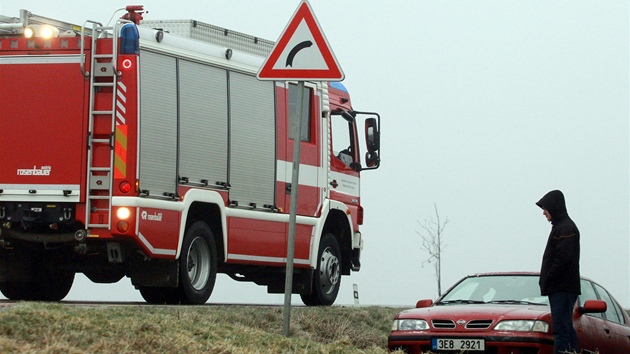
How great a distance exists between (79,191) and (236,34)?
3.63m

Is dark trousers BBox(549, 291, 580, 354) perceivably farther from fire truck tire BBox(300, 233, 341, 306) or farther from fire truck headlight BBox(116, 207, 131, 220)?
fire truck tire BBox(300, 233, 341, 306)

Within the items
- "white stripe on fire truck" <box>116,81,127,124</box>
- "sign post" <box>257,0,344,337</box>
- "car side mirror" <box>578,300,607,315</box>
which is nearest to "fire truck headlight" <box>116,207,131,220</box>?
"white stripe on fire truck" <box>116,81,127,124</box>

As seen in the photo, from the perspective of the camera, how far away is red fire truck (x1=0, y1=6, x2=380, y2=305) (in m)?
14.7

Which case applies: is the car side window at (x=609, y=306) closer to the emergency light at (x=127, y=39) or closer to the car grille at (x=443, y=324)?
the car grille at (x=443, y=324)

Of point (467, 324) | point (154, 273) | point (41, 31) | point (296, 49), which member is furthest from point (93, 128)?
point (467, 324)

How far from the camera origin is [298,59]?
11.2 meters

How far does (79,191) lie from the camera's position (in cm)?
1464

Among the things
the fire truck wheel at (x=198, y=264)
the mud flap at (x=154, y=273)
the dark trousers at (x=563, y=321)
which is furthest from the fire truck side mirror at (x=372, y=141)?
the dark trousers at (x=563, y=321)

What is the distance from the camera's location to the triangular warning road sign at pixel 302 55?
1115 centimetres

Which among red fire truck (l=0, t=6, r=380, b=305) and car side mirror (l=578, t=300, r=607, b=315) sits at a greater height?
red fire truck (l=0, t=6, r=380, b=305)

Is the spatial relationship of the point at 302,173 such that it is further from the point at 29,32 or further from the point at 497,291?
the point at 497,291

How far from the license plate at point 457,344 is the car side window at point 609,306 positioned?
7.46 feet

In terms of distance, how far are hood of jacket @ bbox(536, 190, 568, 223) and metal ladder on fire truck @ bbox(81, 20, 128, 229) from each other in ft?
16.2

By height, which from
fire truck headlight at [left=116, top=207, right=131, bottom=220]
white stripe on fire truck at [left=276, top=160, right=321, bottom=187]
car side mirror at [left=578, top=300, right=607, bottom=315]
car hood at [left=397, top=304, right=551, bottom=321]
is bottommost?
car hood at [left=397, top=304, right=551, bottom=321]
